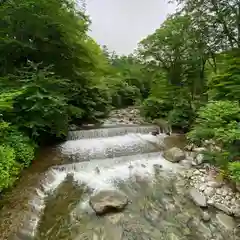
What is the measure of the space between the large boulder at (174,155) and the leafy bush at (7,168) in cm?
368

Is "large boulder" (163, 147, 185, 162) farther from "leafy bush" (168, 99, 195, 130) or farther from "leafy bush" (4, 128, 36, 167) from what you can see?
"leafy bush" (4, 128, 36, 167)

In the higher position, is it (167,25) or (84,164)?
(167,25)

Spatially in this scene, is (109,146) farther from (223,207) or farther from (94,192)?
(223,207)

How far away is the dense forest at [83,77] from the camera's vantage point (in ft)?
17.9

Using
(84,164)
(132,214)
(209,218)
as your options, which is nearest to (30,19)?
(84,164)

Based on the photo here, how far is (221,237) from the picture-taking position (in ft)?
11.9

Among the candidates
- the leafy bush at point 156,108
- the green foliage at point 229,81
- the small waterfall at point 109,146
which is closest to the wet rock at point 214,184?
the small waterfall at point 109,146

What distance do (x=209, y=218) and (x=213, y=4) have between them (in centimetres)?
738

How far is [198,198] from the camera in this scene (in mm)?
4582

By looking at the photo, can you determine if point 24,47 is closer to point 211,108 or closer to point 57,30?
point 57,30

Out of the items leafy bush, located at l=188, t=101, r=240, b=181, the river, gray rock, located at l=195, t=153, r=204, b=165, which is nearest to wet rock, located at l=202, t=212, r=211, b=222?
the river

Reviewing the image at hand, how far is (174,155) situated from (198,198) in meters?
1.83

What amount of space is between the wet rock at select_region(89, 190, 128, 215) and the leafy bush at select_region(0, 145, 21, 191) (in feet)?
4.82

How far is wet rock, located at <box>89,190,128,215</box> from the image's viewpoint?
4102mm
